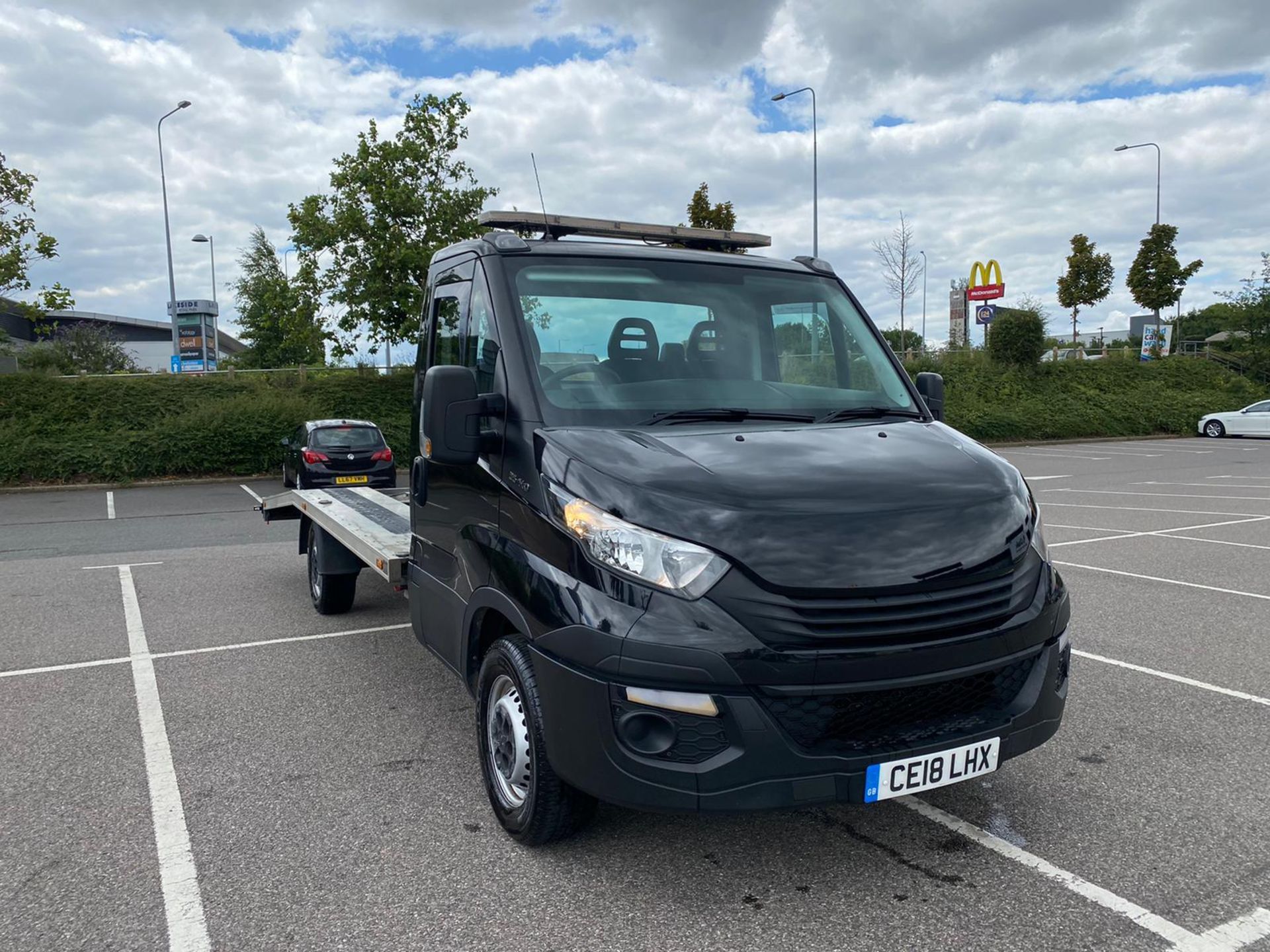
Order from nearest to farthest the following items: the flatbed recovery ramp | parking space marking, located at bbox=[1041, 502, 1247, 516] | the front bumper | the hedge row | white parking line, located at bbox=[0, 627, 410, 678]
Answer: the front bumper < the flatbed recovery ramp < white parking line, located at bbox=[0, 627, 410, 678] < parking space marking, located at bbox=[1041, 502, 1247, 516] < the hedge row

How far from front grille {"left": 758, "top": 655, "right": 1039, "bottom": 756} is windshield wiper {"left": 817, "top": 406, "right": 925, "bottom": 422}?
1129 mm

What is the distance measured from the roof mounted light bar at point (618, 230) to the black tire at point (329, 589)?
336 centimetres

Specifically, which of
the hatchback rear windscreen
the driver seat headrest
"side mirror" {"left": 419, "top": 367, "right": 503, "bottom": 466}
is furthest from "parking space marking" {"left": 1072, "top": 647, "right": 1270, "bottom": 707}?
the hatchback rear windscreen

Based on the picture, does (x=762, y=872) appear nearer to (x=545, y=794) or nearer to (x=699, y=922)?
(x=699, y=922)

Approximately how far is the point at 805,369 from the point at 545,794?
194 cm

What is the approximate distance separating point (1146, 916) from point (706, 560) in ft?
5.45

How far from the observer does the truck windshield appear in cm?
353

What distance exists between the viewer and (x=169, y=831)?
3.54m

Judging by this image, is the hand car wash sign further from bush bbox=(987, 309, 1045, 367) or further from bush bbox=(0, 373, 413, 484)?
bush bbox=(987, 309, 1045, 367)

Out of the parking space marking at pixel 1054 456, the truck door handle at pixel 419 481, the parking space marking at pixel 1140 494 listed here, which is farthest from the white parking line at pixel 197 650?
the parking space marking at pixel 1054 456

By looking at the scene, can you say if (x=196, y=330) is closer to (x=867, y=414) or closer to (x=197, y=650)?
(x=197, y=650)

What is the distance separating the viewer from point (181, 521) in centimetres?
1482

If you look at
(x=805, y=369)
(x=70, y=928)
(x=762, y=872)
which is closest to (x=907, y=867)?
(x=762, y=872)

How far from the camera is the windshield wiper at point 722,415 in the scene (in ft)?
11.3
